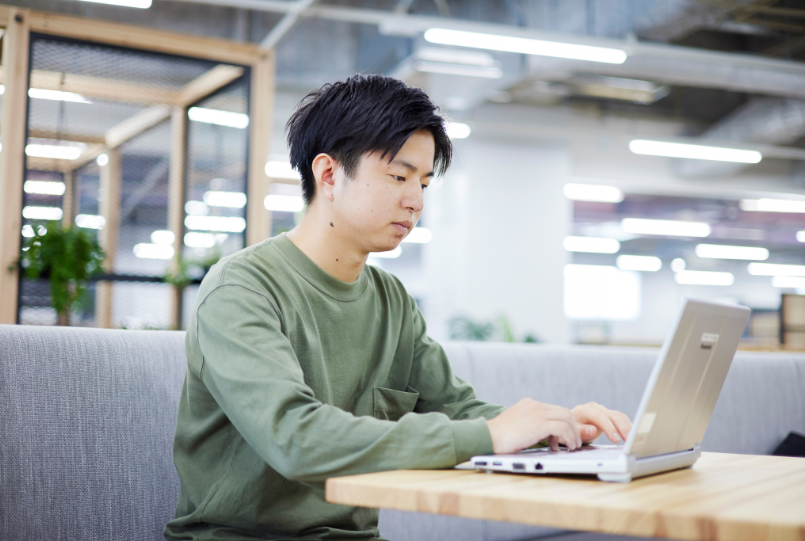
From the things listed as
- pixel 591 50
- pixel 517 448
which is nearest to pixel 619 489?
pixel 517 448

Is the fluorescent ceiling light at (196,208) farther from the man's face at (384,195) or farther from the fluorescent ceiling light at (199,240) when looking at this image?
the man's face at (384,195)

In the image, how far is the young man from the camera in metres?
0.97

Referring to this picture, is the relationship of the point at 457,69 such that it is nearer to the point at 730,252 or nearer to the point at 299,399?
the point at 299,399

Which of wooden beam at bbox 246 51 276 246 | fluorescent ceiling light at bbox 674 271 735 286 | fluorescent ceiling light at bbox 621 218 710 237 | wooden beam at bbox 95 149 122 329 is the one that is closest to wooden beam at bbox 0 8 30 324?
wooden beam at bbox 95 149 122 329

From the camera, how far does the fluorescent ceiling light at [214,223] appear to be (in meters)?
4.66

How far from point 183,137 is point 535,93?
5217mm

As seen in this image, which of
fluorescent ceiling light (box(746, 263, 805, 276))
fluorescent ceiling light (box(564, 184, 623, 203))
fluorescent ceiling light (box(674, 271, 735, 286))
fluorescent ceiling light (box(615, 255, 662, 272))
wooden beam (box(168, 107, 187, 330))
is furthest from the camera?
fluorescent ceiling light (box(674, 271, 735, 286))

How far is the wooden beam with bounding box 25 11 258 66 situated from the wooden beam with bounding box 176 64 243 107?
0.20 feet

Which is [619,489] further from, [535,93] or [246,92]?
[535,93]

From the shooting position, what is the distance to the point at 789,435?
107 inches

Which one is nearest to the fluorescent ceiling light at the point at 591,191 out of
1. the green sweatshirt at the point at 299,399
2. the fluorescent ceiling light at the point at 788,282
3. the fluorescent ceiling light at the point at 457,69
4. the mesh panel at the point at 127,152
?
the fluorescent ceiling light at the point at 457,69

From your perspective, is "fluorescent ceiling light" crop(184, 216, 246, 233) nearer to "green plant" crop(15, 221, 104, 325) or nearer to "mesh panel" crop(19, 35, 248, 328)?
"mesh panel" crop(19, 35, 248, 328)

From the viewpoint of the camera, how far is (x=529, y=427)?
1.01 m

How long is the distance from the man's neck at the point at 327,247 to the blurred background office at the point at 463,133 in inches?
6.1
